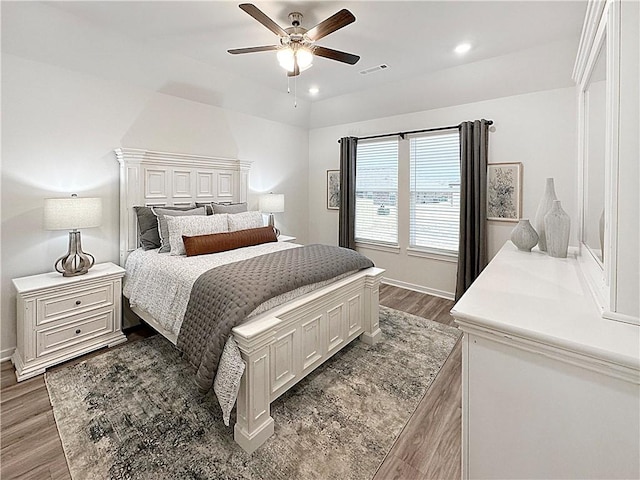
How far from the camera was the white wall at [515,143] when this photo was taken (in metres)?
3.21

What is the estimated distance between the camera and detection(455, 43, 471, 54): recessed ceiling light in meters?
2.99

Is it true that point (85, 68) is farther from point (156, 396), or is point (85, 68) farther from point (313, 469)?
point (313, 469)

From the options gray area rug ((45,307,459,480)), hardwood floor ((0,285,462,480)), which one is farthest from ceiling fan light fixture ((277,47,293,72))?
hardwood floor ((0,285,462,480))

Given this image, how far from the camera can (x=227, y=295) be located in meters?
1.94

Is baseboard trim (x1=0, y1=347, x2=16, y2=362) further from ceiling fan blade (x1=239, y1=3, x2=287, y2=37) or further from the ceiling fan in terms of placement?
ceiling fan blade (x1=239, y1=3, x2=287, y2=37)

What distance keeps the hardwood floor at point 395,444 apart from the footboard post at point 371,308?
68cm

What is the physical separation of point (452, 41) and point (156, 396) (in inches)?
157

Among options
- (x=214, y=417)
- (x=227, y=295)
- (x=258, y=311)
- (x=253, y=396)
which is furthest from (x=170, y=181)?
(x=253, y=396)

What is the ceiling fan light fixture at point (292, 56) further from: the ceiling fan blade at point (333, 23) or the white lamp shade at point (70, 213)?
the white lamp shade at point (70, 213)

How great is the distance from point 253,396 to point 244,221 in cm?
228

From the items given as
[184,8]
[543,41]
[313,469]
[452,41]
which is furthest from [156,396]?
[543,41]

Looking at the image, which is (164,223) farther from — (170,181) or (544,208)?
(544,208)

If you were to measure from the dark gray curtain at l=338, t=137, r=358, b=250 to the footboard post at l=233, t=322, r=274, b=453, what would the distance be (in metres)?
3.37

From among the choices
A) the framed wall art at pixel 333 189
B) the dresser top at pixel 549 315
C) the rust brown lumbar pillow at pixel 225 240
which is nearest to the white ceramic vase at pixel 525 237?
the dresser top at pixel 549 315
